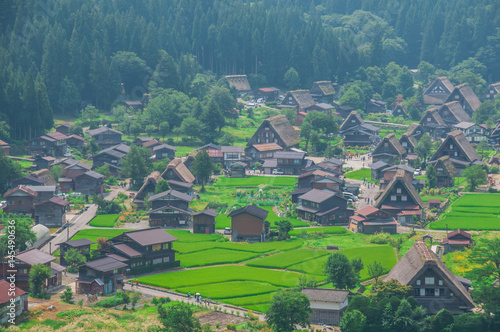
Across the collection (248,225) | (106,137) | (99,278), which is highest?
(106,137)

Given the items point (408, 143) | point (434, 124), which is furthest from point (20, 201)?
point (434, 124)

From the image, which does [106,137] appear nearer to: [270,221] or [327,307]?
[270,221]

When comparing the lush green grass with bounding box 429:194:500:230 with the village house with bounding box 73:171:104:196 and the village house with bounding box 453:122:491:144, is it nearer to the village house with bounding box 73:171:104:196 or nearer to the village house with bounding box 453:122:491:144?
the village house with bounding box 453:122:491:144

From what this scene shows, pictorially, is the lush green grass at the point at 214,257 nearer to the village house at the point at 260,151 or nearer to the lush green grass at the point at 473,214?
the lush green grass at the point at 473,214

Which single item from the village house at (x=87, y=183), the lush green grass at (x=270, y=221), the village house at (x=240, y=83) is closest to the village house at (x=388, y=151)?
the lush green grass at (x=270, y=221)

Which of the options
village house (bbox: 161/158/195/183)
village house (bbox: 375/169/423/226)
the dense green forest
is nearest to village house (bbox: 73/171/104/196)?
village house (bbox: 161/158/195/183)
